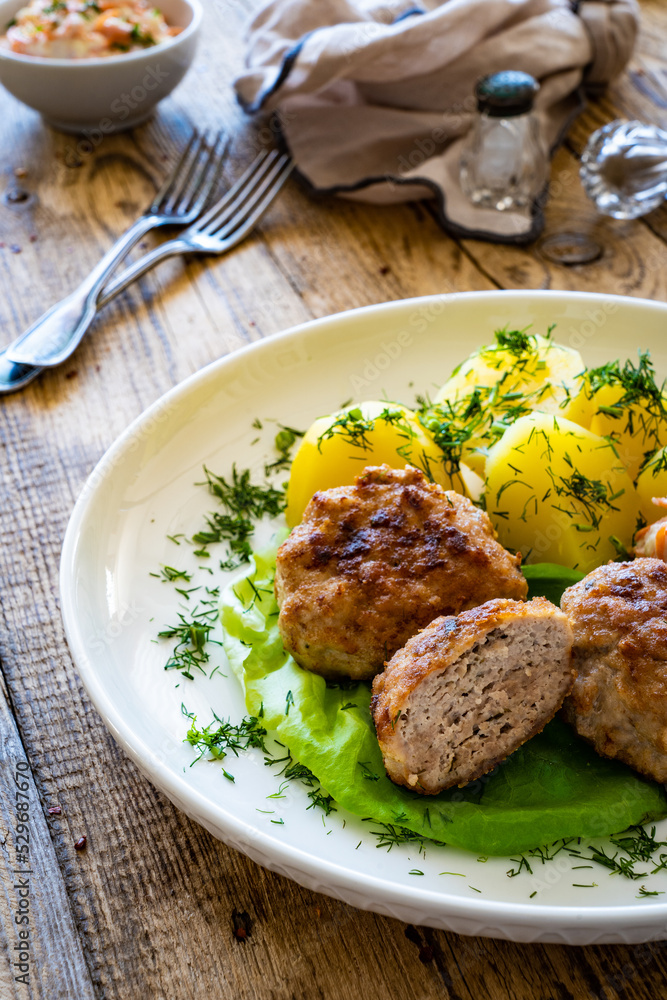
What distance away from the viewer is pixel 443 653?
7.38 feet

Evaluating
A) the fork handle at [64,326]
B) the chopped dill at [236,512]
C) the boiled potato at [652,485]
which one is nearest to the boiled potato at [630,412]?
the boiled potato at [652,485]

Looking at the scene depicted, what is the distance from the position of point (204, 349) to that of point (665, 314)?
2.12 m

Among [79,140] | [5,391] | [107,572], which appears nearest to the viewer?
[107,572]

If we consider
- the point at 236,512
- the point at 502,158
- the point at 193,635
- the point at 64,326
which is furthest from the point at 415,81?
the point at 193,635

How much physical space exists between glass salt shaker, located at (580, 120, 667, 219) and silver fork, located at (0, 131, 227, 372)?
2144 mm

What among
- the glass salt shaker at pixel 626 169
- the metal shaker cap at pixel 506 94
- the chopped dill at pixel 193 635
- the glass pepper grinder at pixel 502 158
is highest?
the metal shaker cap at pixel 506 94

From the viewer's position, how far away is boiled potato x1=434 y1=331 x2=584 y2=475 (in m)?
3.16

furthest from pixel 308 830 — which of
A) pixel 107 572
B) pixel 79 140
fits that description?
pixel 79 140

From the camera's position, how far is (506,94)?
448 cm

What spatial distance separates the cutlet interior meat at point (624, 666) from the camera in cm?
229

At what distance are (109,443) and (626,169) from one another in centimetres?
314

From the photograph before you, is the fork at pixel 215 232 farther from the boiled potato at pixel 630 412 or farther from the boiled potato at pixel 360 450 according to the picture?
the boiled potato at pixel 630 412

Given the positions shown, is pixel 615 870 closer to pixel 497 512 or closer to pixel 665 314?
pixel 497 512

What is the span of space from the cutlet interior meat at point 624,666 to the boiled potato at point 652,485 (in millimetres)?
469
